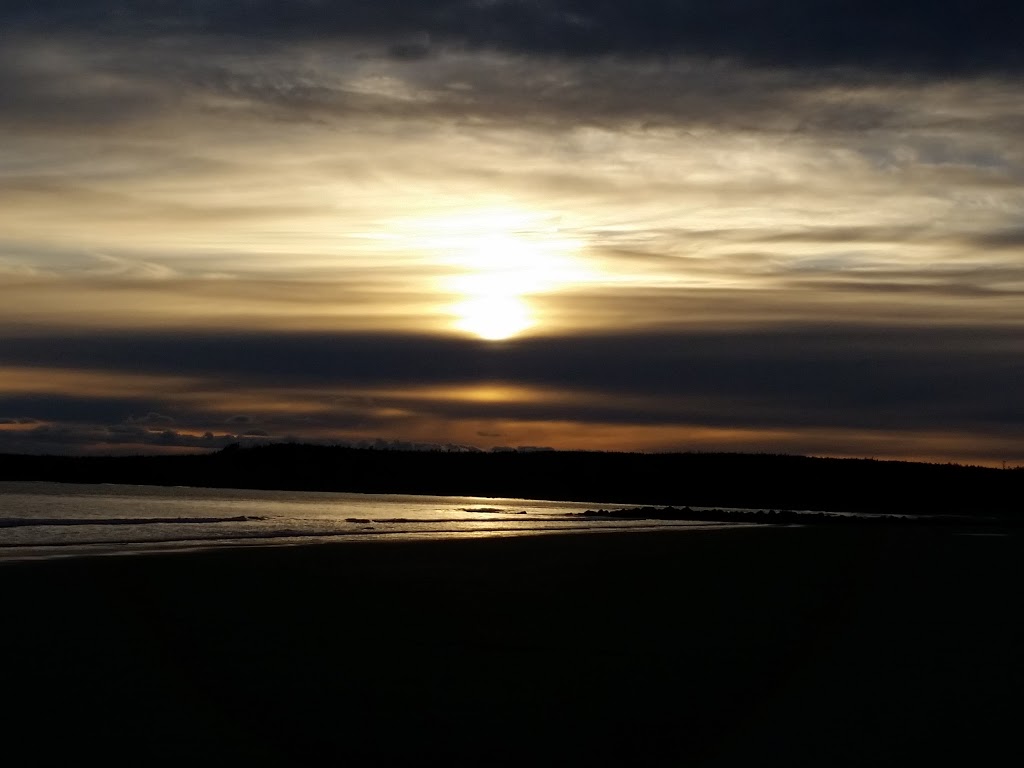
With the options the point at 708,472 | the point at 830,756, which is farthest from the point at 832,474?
the point at 830,756

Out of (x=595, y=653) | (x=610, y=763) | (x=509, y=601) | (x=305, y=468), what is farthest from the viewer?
(x=305, y=468)

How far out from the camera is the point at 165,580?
20094 millimetres

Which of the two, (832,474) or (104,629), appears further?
(832,474)

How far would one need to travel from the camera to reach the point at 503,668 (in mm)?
11859

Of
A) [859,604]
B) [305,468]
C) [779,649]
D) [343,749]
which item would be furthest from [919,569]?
[305,468]

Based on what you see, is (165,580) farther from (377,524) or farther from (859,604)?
(377,524)

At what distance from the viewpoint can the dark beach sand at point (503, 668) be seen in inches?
349

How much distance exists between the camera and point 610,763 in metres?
8.48

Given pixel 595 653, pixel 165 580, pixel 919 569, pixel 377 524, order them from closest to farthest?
1. pixel 595 653
2. pixel 165 580
3. pixel 919 569
4. pixel 377 524

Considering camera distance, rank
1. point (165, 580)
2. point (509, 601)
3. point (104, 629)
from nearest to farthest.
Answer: point (104, 629), point (509, 601), point (165, 580)

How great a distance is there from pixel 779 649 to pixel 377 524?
39.1 metres

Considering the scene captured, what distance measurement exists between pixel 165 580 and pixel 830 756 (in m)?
14.1

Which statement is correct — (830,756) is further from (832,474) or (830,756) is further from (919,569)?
(832,474)

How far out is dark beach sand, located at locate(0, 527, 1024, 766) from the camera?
887cm
